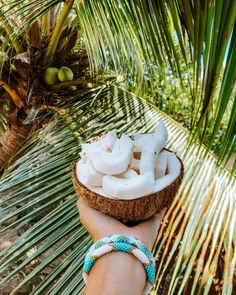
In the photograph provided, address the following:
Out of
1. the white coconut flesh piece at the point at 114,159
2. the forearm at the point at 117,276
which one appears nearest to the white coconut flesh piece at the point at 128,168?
the white coconut flesh piece at the point at 114,159

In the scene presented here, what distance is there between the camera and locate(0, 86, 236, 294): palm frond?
1161mm

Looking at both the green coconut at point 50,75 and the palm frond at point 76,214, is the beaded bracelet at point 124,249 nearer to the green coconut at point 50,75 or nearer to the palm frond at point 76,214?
the palm frond at point 76,214

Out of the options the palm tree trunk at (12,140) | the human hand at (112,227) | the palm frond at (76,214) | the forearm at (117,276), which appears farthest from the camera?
the palm tree trunk at (12,140)

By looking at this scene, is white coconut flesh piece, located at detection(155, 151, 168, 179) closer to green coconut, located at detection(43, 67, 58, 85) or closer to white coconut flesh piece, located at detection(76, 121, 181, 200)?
white coconut flesh piece, located at detection(76, 121, 181, 200)

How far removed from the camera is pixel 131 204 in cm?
78

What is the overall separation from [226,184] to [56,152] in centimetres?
61

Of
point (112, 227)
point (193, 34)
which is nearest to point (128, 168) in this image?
point (112, 227)

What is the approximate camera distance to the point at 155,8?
91 cm

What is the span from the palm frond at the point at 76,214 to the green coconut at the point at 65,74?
0.50ft

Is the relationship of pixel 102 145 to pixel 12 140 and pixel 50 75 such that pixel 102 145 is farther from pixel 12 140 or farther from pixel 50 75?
pixel 12 140

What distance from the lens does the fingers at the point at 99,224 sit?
2.61 ft

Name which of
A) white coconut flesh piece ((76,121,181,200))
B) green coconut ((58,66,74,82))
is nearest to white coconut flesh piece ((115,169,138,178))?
white coconut flesh piece ((76,121,181,200))

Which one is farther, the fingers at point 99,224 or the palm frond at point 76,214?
the palm frond at point 76,214

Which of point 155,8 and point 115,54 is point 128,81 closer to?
point 115,54
